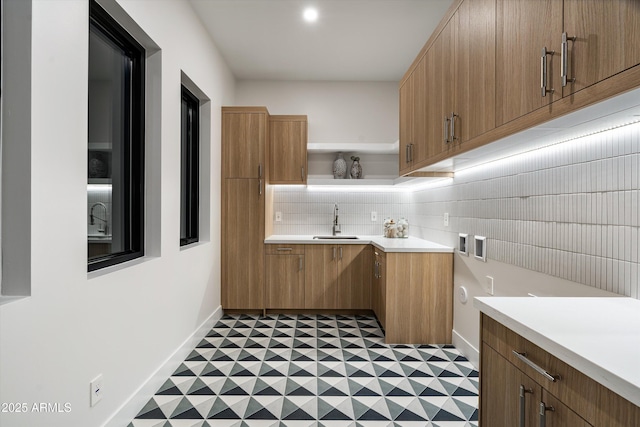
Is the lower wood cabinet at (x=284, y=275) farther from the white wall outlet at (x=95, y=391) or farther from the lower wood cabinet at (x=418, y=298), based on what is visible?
the white wall outlet at (x=95, y=391)

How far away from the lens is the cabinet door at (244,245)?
14.0 ft

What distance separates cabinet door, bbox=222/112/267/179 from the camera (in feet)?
14.0

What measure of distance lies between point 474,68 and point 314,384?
2.11 meters

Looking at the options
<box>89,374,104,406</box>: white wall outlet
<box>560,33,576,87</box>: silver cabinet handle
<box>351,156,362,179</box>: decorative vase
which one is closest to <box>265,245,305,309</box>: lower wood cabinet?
<box>351,156,362,179</box>: decorative vase

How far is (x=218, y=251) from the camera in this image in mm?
4148

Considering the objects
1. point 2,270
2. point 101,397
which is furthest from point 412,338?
point 2,270

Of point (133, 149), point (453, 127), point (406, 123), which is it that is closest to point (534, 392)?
point (453, 127)

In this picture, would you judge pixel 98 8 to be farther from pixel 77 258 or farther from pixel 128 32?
pixel 77 258

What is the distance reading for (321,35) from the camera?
3.66 metres

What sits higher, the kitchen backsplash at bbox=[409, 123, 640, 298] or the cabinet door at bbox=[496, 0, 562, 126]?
the cabinet door at bbox=[496, 0, 562, 126]

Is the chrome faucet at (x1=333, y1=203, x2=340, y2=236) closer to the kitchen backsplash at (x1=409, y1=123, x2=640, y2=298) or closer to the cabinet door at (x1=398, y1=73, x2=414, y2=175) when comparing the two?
the cabinet door at (x1=398, y1=73, x2=414, y2=175)

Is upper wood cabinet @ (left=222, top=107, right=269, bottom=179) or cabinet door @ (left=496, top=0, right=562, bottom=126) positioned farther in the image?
upper wood cabinet @ (left=222, top=107, right=269, bottom=179)

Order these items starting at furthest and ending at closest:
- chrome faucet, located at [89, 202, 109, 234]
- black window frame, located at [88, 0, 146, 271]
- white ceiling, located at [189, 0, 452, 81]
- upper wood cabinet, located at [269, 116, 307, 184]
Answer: upper wood cabinet, located at [269, 116, 307, 184] < white ceiling, located at [189, 0, 452, 81] < black window frame, located at [88, 0, 146, 271] < chrome faucet, located at [89, 202, 109, 234]

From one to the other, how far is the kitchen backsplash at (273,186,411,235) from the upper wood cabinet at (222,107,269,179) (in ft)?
2.40
